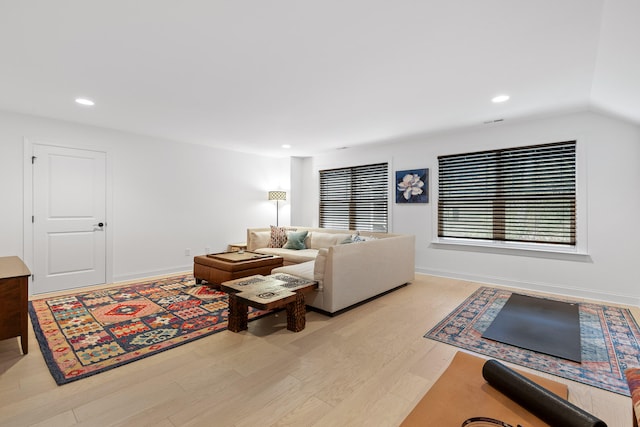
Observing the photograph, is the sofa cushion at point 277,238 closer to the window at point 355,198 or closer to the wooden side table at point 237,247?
the wooden side table at point 237,247

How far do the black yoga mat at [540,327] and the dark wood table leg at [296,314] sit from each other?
168cm

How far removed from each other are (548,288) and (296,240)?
386cm

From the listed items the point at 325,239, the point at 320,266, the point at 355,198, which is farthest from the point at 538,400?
the point at 355,198

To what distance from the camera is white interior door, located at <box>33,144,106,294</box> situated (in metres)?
4.12

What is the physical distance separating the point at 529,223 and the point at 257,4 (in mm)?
4435

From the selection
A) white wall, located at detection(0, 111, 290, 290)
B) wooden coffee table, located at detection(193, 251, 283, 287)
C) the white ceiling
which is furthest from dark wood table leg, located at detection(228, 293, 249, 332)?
white wall, located at detection(0, 111, 290, 290)

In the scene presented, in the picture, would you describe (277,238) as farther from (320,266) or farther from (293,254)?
(320,266)

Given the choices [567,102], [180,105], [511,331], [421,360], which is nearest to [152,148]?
[180,105]

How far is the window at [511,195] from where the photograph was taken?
4.11 metres

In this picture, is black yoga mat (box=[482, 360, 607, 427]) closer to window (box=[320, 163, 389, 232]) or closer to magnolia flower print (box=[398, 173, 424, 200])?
magnolia flower print (box=[398, 173, 424, 200])

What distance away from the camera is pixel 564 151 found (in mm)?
4086

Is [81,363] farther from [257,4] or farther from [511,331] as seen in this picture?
[511,331]

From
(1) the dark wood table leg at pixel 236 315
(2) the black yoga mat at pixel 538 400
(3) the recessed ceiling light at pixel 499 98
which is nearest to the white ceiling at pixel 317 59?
(3) the recessed ceiling light at pixel 499 98

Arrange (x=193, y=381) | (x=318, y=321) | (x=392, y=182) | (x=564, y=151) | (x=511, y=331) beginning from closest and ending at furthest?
(x=193, y=381)
(x=511, y=331)
(x=318, y=321)
(x=564, y=151)
(x=392, y=182)
